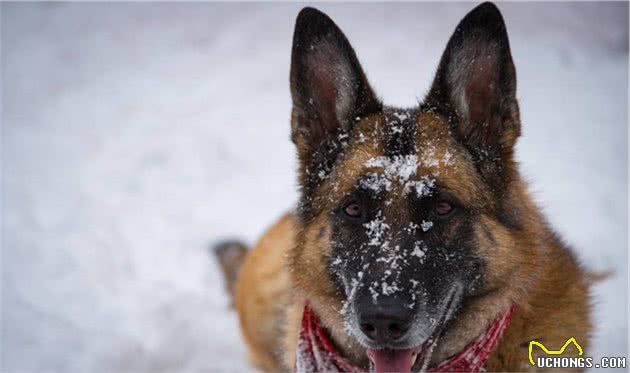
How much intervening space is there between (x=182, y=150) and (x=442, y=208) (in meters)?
6.08

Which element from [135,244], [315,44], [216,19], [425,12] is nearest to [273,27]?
[216,19]

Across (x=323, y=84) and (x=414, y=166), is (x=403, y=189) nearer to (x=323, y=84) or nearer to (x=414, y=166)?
(x=414, y=166)

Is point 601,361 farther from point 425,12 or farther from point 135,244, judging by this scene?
point 425,12

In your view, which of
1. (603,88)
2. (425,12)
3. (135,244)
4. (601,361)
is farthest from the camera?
(425,12)

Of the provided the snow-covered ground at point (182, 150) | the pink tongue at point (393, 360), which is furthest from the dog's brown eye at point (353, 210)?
the snow-covered ground at point (182, 150)

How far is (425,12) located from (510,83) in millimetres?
6006

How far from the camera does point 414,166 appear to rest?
323 centimetres

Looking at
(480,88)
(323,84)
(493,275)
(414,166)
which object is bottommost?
(493,275)

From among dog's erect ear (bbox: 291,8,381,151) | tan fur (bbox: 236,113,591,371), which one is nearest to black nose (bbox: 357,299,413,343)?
tan fur (bbox: 236,113,591,371)

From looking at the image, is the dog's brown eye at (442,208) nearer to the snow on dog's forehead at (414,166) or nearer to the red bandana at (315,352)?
the snow on dog's forehead at (414,166)

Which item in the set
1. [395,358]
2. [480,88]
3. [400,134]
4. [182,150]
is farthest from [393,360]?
[182,150]

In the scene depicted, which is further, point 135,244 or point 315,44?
point 135,244

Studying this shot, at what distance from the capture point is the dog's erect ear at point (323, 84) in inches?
139

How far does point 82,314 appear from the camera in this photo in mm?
5836
